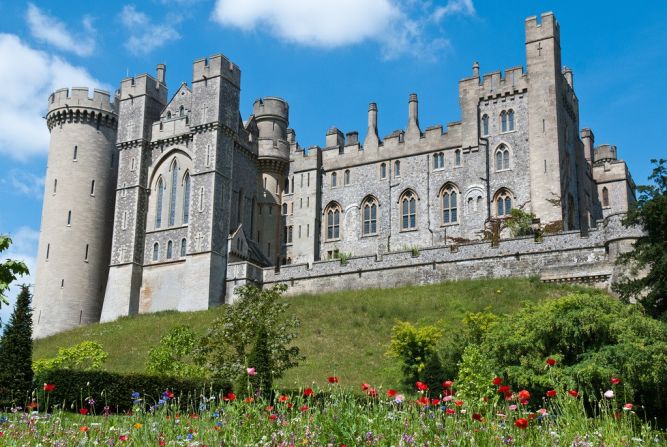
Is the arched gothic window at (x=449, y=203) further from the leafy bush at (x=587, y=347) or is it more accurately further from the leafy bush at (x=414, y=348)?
the leafy bush at (x=587, y=347)

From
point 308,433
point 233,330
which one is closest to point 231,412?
point 308,433

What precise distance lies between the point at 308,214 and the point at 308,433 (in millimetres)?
43943

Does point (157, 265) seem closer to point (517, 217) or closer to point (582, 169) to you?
point (517, 217)

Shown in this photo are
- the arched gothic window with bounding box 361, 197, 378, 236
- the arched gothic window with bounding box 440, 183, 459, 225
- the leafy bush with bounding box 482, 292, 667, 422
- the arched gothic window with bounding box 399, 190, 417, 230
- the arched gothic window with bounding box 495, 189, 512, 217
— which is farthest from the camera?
the arched gothic window with bounding box 361, 197, 378, 236

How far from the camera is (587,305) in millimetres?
22531

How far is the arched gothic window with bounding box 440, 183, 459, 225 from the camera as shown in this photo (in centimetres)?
4981

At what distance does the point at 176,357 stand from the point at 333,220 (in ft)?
80.5

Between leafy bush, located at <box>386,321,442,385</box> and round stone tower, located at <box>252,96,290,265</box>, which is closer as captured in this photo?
leafy bush, located at <box>386,321,442,385</box>

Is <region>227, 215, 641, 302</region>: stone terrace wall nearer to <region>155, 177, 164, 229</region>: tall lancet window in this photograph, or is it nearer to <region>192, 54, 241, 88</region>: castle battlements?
<region>155, 177, 164, 229</region>: tall lancet window

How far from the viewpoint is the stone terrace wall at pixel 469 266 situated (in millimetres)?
38312

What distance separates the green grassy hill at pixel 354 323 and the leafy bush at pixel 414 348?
79 centimetres

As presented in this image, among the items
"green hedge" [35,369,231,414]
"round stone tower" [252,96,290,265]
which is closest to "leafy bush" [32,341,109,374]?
"green hedge" [35,369,231,414]

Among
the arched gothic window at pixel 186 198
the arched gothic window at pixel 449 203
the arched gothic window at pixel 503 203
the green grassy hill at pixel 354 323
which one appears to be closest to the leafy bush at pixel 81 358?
the green grassy hill at pixel 354 323

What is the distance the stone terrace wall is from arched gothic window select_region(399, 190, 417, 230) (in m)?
6.70
